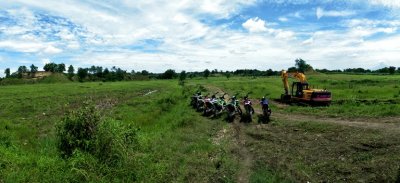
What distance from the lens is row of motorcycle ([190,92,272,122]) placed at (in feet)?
66.6

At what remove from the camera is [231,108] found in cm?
2123

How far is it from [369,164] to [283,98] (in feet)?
66.5

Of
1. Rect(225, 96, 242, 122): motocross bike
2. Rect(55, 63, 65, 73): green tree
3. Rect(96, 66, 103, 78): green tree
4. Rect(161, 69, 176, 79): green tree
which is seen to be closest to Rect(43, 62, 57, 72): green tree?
Rect(55, 63, 65, 73): green tree

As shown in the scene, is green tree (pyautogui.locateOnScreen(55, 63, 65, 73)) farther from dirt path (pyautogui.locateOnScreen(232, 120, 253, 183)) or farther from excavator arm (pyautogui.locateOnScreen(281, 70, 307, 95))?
dirt path (pyautogui.locateOnScreen(232, 120, 253, 183))

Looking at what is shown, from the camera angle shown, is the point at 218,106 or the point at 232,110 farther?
the point at 218,106

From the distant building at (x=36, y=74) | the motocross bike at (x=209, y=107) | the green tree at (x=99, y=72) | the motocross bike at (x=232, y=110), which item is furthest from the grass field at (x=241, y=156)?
the distant building at (x=36, y=74)

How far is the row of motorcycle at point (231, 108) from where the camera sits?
2031 cm

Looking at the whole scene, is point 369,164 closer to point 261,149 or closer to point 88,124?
point 261,149

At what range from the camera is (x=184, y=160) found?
13.3 metres

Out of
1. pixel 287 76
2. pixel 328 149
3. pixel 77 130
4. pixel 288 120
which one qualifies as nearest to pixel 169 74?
pixel 287 76

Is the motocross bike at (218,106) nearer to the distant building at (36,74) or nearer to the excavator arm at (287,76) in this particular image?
the excavator arm at (287,76)

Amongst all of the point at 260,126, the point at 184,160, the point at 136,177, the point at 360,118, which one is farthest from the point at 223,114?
the point at 136,177

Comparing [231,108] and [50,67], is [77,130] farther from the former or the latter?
[50,67]

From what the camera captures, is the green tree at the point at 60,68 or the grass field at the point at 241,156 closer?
the grass field at the point at 241,156
